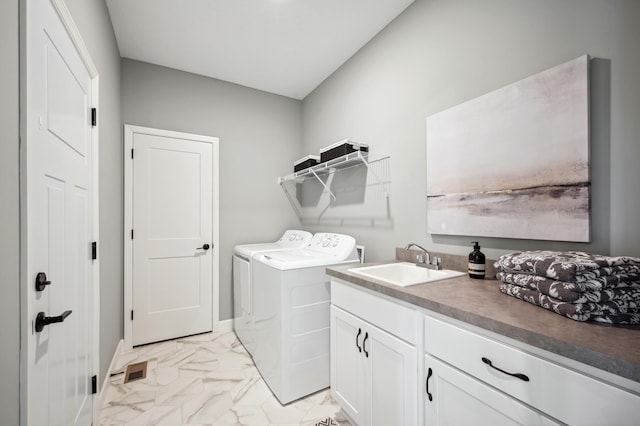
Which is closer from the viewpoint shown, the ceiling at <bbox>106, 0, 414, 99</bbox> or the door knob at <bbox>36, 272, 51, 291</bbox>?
the door knob at <bbox>36, 272, 51, 291</bbox>

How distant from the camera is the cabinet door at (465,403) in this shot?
0.78 meters

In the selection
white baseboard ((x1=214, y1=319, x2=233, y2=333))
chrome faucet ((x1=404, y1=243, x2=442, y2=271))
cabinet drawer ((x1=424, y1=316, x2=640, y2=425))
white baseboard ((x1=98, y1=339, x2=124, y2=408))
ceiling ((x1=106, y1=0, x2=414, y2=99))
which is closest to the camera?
cabinet drawer ((x1=424, y1=316, x2=640, y2=425))

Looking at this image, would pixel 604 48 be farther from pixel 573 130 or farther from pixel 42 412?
pixel 42 412

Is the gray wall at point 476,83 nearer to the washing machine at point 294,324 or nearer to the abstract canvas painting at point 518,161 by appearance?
the abstract canvas painting at point 518,161

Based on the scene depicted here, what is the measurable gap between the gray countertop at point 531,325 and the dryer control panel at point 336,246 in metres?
0.83

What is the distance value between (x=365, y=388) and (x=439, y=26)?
2208mm

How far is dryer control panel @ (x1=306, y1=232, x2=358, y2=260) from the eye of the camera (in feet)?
6.83

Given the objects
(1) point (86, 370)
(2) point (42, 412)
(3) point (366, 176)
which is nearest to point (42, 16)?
(2) point (42, 412)

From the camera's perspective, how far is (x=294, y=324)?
5.89 ft

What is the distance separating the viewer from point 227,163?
9.84ft

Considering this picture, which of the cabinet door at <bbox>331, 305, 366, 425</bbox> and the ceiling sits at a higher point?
the ceiling

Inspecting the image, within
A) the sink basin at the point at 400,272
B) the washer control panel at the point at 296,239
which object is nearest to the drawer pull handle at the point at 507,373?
the sink basin at the point at 400,272

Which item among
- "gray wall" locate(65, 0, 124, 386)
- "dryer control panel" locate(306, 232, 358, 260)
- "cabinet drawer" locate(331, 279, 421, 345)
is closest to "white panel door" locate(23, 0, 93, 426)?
"gray wall" locate(65, 0, 124, 386)

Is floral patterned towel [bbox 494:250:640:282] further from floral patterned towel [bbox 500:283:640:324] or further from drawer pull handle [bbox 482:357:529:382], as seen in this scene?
drawer pull handle [bbox 482:357:529:382]
